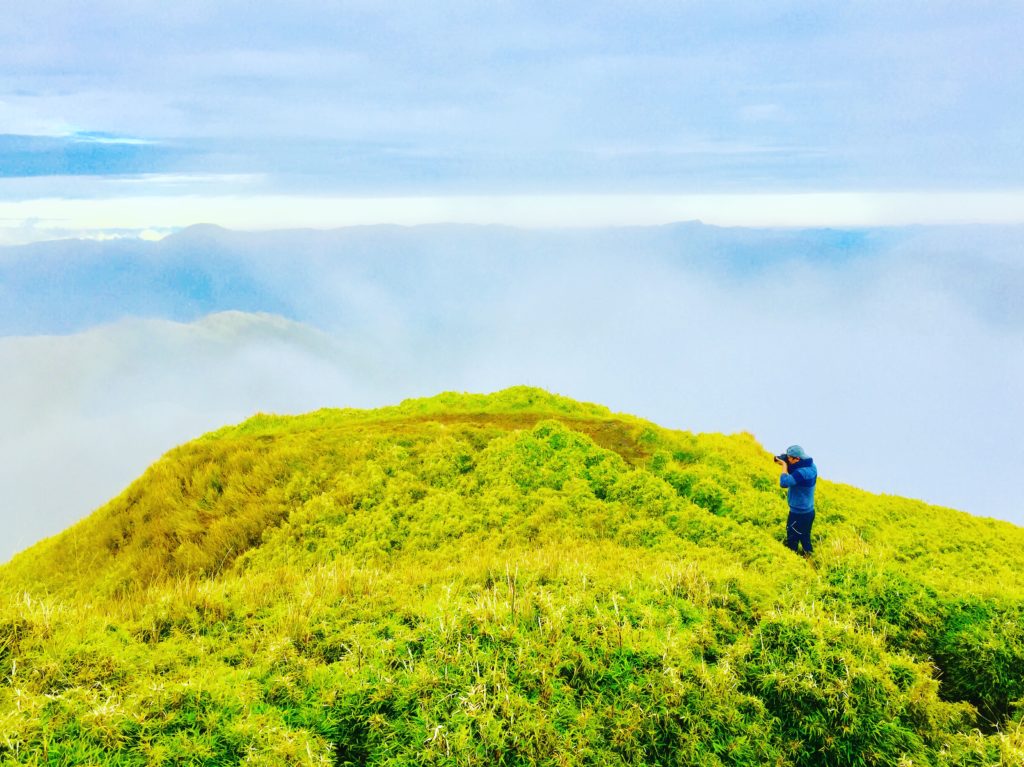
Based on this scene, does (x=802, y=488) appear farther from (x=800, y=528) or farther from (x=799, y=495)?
(x=800, y=528)

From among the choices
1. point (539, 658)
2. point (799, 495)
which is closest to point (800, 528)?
point (799, 495)

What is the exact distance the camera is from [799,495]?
14.0 m

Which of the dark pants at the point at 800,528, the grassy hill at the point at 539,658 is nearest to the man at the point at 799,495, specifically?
the dark pants at the point at 800,528

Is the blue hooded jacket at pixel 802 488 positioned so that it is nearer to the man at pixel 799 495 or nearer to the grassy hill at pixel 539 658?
the man at pixel 799 495

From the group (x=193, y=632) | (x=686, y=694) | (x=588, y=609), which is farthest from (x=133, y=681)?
(x=686, y=694)

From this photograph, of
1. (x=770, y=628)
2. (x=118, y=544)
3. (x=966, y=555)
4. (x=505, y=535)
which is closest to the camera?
(x=770, y=628)

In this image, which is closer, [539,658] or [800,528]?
[539,658]

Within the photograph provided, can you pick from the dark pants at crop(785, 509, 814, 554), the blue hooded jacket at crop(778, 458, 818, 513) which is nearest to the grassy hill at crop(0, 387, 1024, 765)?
the dark pants at crop(785, 509, 814, 554)

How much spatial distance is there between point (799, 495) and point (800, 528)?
758 mm

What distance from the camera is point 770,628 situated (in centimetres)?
756

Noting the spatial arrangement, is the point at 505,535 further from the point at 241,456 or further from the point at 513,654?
the point at 241,456

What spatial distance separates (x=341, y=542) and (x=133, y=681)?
26.2ft

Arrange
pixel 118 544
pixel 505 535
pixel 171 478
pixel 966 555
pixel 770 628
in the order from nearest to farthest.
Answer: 1. pixel 770 628
2. pixel 505 535
3. pixel 966 555
4. pixel 118 544
5. pixel 171 478

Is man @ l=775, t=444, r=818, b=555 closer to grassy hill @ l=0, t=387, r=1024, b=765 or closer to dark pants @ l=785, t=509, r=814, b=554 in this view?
dark pants @ l=785, t=509, r=814, b=554
